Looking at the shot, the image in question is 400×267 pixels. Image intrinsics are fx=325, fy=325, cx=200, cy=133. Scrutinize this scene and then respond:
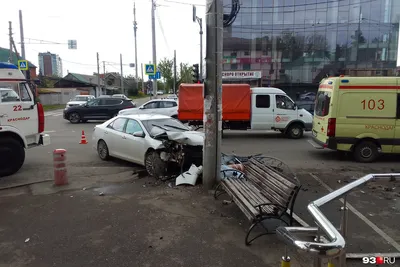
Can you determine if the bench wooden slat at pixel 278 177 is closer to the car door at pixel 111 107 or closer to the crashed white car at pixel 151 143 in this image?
the crashed white car at pixel 151 143

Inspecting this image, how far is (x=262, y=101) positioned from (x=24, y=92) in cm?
974

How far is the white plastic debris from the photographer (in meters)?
6.79

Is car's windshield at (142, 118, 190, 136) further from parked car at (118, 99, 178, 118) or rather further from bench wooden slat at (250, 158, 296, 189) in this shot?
parked car at (118, 99, 178, 118)

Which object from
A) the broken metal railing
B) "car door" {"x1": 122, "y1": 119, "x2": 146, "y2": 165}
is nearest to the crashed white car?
"car door" {"x1": 122, "y1": 119, "x2": 146, "y2": 165}

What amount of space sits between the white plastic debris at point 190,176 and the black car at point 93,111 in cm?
1541

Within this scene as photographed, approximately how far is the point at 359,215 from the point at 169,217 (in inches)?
123

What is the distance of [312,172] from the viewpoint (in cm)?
827

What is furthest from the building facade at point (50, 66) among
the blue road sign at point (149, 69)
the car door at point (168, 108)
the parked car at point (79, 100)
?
the car door at point (168, 108)

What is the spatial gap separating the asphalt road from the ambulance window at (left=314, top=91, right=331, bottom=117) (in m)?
1.43

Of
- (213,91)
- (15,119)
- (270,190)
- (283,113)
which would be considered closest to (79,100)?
(283,113)

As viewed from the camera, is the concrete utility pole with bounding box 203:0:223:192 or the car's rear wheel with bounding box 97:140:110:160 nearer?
the concrete utility pole with bounding box 203:0:223:192

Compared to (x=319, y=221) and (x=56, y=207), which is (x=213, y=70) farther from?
(x=319, y=221)

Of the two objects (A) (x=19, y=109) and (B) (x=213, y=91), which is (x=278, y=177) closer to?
(B) (x=213, y=91)

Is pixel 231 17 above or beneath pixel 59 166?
above
